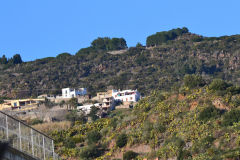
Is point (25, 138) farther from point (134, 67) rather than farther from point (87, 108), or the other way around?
point (134, 67)

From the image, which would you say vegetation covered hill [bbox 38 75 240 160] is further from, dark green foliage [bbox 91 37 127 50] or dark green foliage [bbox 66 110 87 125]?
dark green foliage [bbox 91 37 127 50]

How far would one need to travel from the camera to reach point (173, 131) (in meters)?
60.3

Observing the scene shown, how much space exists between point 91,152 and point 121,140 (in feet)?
9.29

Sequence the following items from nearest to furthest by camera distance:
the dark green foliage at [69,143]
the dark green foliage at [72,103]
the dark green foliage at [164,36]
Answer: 1. the dark green foliage at [69,143]
2. the dark green foliage at [72,103]
3. the dark green foliage at [164,36]

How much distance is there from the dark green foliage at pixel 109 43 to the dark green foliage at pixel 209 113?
12100cm

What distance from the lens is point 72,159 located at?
6097 cm

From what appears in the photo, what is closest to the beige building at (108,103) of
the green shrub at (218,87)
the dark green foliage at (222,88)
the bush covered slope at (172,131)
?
the bush covered slope at (172,131)

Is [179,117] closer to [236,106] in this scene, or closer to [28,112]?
[236,106]

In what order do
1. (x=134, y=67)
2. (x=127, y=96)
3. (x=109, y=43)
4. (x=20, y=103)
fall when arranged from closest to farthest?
(x=127, y=96), (x=20, y=103), (x=134, y=67), (x=109, y=43)

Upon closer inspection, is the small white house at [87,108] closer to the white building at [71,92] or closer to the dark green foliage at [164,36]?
the white building at [71,92]

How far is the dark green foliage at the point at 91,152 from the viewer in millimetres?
60500

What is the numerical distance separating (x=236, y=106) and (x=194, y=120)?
159 inches

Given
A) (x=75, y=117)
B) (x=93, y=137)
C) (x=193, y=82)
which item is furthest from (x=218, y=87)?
(x=75, y=117)

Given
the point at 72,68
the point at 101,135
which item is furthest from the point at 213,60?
the point at 101,135
